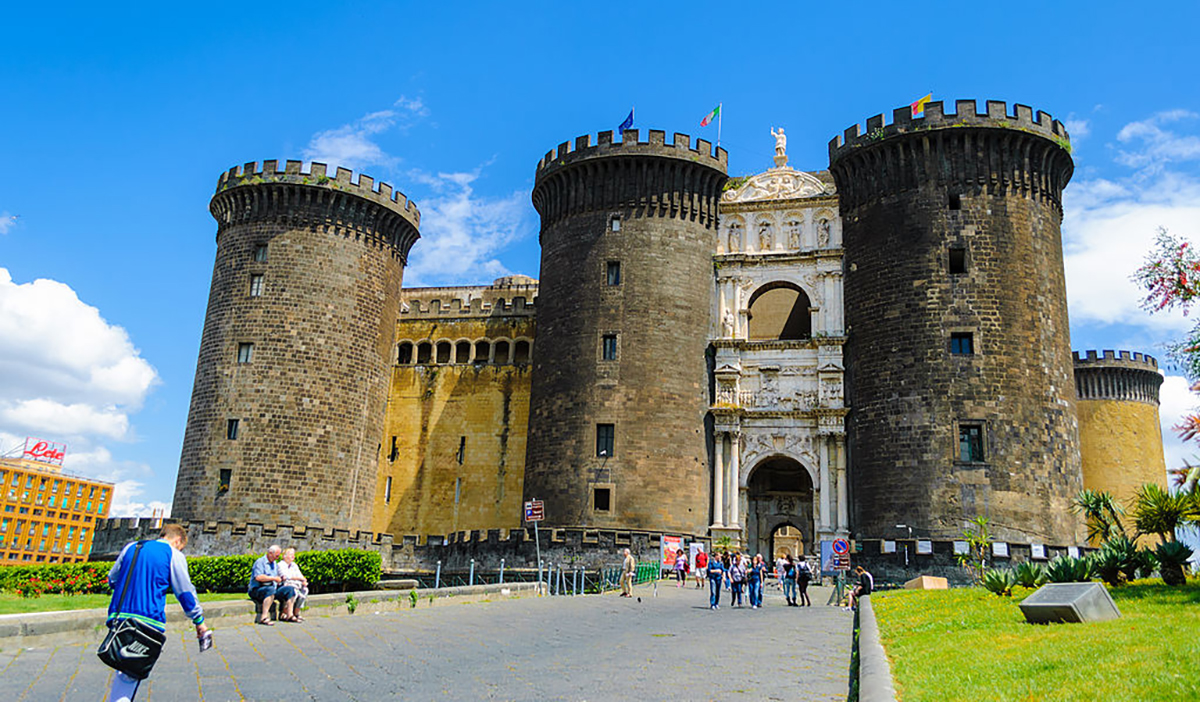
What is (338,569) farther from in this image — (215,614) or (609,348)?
(215,614)

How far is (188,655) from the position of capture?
462 inches

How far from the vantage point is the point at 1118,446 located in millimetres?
46031

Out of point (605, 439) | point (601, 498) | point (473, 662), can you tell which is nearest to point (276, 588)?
point (473, 662)

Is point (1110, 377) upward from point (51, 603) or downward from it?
upward

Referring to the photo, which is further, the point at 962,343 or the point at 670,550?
the point at 962,343

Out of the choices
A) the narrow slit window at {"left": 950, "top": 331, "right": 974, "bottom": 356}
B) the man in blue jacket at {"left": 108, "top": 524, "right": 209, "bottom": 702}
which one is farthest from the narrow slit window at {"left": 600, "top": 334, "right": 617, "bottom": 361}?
the man in blue jacket at {"left": 108, "top": 524, "right": 209, "bottom": 702}

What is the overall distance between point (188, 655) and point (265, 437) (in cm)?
2568

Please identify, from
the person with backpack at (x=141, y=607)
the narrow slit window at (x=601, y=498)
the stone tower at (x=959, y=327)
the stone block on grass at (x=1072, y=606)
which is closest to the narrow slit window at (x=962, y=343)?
the stone tower at (x=959, y=327)

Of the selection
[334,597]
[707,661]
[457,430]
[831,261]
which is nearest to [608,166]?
[831,261]

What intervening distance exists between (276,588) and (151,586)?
772 centimetres

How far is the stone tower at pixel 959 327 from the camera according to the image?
101 ft

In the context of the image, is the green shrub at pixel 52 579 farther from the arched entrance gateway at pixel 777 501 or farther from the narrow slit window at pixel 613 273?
the arched entrance gateway at pixel 777 501

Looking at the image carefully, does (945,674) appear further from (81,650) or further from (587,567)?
(587,567)

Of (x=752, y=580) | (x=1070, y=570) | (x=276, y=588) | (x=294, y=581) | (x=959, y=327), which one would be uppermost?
(x=959, y=327)
